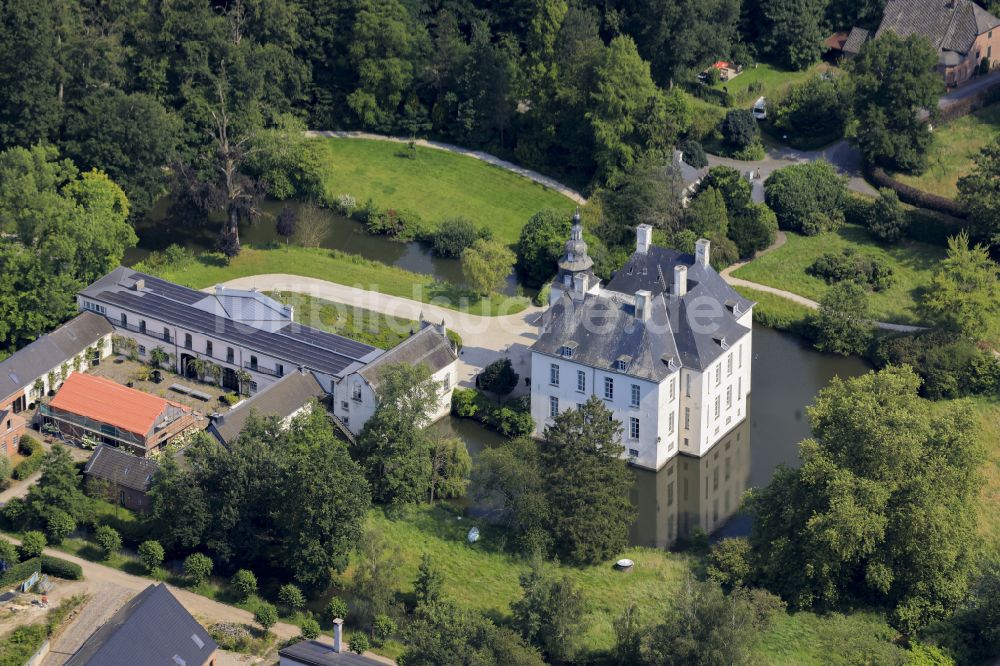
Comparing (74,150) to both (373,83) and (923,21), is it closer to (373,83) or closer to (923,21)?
(373,83)

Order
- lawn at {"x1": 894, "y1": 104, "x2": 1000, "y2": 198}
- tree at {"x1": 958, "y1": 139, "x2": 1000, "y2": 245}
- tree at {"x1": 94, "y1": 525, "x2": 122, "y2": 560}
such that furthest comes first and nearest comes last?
1. lawn at {"x1": 894, "y1": 104, "x2": 1000, "y2": 198}
2. tree at {"x1": 958, "y1": 139, "x2": 1000, "y2": 245}
3. tree at {"x1": 94, "y1": 525, "x2": 122, "y2": 560}

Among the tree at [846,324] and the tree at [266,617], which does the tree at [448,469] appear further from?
the tree at [846,324]

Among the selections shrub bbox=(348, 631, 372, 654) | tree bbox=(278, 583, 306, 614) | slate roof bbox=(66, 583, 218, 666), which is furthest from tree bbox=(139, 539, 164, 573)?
shrub bbox=(348, 631, 372, 654)

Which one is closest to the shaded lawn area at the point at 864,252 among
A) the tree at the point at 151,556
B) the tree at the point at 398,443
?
the tree at the point at 398,443

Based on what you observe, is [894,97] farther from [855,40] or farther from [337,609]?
[337,609]

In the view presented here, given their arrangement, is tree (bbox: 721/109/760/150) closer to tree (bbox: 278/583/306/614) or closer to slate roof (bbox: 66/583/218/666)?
tree (bbox: 278/583/306/614)

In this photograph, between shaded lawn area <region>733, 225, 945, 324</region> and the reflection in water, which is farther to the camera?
the reflection in water
